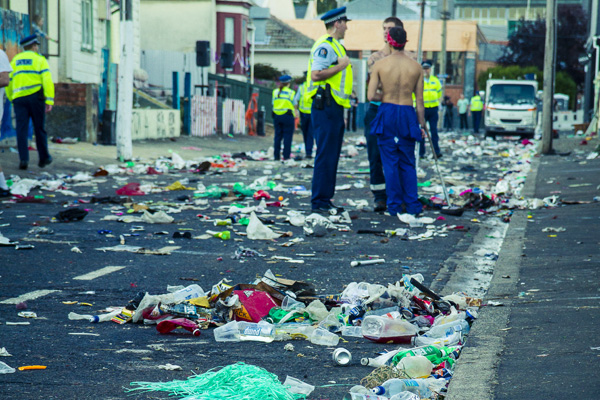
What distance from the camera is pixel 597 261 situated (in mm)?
6152

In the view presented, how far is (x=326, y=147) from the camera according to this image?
9266mm

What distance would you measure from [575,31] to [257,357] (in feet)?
221

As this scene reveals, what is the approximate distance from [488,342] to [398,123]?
5.21 m

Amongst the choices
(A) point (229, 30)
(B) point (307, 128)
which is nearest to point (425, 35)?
(A) point (229, 30)

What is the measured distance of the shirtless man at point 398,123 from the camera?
899 centimetres

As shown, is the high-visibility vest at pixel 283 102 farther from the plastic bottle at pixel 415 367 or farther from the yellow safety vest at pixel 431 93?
the plastic bottle at pixel 415 367

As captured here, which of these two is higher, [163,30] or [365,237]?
[163,30]

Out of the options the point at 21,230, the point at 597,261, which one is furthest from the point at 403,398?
the point at 21,230

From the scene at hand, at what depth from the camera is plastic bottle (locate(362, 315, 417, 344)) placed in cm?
423

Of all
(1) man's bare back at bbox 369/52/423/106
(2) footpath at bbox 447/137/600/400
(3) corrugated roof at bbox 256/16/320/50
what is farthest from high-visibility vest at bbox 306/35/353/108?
(3) corrugated roof at bbox 256/16/320/50

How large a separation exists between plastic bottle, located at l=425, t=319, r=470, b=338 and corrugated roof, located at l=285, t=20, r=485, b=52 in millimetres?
65590

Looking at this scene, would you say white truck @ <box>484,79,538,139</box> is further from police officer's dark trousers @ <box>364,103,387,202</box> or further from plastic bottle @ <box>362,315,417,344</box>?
plastic bottle @ <box>362,315,417,344</box>

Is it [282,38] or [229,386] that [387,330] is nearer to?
[229,386]

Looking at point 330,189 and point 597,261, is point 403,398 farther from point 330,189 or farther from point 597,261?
point 330,189
